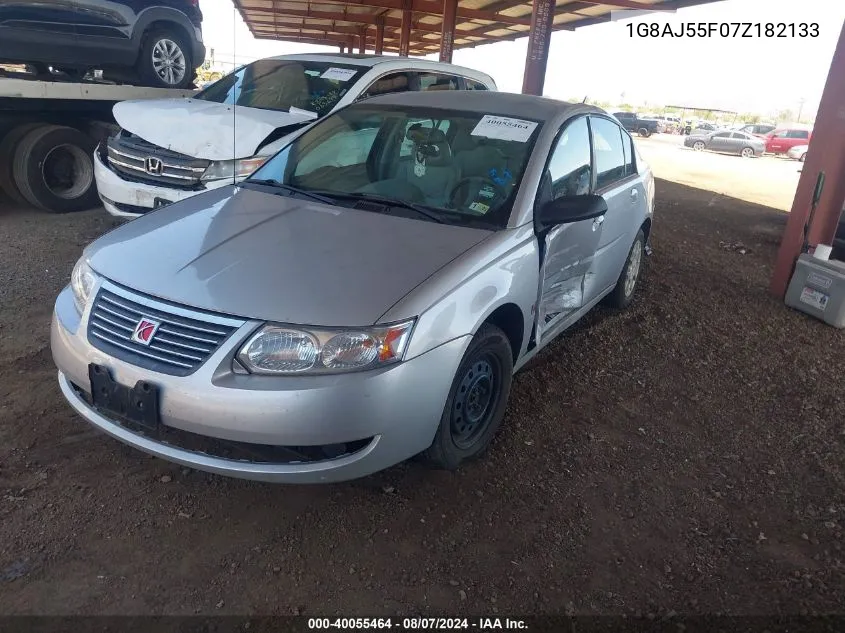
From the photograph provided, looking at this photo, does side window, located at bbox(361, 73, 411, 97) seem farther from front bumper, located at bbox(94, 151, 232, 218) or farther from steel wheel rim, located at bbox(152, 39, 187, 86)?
steel wheel rim, located at bbox(152, 39, 187, 86)

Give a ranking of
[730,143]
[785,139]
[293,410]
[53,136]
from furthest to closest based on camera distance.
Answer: [730,143]
[785,139]
[53,136]
[293,410]

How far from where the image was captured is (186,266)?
246cm

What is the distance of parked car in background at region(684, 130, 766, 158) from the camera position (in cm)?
2914

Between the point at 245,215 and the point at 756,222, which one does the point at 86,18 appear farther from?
the point at 756,222

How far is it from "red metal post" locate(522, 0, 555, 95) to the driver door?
9440 millimetres

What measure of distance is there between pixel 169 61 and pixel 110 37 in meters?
0.92

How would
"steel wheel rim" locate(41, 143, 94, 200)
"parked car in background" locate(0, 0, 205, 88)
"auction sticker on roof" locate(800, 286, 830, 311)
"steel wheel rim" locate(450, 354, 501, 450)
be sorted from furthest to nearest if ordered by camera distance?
"steel wheel rim" locate(41, 143, 94, 200) < "parked car in background" locate(0, 0, 205, 88) < "auction sticker on roof" locate(800, 286, 830, 311) < "steel wheel rim" locate(450, 354, 501, 450)

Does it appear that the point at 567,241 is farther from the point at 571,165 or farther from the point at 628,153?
the point at 628,153

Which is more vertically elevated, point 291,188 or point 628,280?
point 291,188

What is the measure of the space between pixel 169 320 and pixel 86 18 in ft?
20.2

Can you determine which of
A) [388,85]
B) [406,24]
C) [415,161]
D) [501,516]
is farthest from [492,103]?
[406,24]

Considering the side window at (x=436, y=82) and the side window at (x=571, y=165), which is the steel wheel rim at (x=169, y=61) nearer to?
the side window at (x=436, y=82)

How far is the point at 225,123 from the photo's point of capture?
5.32m

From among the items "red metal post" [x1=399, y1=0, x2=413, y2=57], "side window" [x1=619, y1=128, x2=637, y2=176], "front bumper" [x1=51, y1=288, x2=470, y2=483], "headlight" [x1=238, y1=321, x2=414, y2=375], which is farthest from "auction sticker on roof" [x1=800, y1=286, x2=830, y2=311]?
"red metal post" [x1=399, y1=0, x2=413, y2=57]
